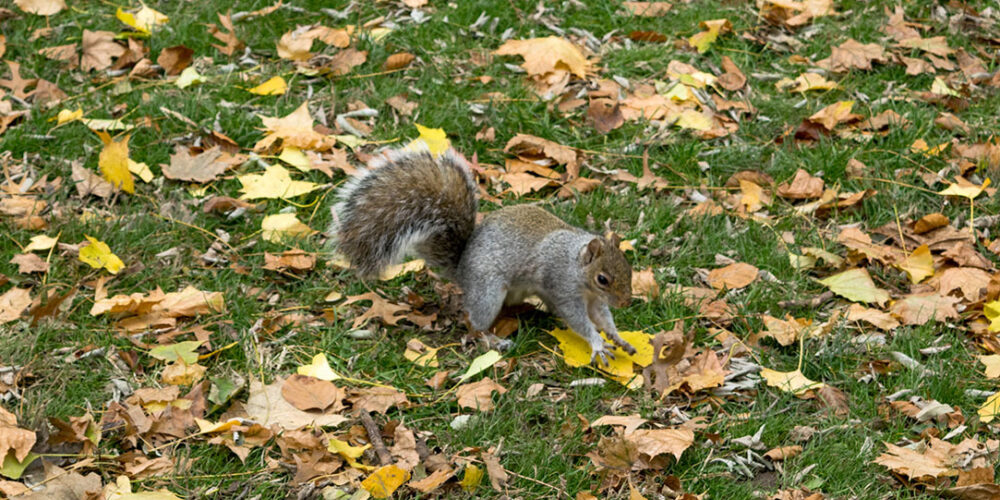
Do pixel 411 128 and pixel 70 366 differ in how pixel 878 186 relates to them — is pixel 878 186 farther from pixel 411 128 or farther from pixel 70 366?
pixel 70 366

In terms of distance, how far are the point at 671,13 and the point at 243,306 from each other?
2.47m

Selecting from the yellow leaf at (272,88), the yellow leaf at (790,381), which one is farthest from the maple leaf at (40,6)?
the yellow leaf at (790,381)

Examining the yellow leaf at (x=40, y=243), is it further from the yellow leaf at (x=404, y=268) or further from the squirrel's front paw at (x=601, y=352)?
the squirrel's front paw at (x=601, y=352)

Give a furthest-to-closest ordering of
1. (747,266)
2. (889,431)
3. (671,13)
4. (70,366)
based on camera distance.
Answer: (671,13)
(747,266)
(70,366)
(889,431)

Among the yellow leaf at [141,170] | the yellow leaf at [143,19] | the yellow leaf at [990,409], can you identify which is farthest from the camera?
the yellow leaf at [143,19]

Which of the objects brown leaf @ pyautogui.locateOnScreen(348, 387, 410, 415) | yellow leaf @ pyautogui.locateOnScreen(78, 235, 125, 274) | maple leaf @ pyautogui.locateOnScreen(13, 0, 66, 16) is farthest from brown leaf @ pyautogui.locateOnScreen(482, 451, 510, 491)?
maple leaf @ pyautogui.locateOnScreen(13, 0, 66, 16)

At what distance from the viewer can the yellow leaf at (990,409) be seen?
270 centimetres

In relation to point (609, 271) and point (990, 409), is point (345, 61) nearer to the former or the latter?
point (609, 271)

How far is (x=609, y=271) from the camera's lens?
2.98 m

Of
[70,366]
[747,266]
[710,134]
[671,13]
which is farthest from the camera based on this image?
[671,13]

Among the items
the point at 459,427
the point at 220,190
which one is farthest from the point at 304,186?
the point at 459,427

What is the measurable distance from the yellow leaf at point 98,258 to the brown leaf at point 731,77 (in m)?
2.40

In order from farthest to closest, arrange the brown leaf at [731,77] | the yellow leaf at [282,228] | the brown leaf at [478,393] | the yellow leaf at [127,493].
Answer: the brown leaf at [731,77]
the yellow leaf at [282,228]
the brown leaf at [478,393]
the yellow leaf at [127,493]

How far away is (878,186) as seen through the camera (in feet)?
12.3
